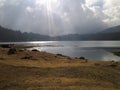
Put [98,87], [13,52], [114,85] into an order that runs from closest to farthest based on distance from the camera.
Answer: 1. [98,87]
2. [114,85]
3. [13,52]

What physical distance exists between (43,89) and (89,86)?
4722 mm

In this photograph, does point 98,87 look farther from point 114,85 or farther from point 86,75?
point 86,75

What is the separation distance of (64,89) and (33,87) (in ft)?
9.48

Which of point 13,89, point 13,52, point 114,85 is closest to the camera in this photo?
point 13,89

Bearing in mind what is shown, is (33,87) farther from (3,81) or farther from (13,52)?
(13,52)

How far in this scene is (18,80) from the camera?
2269cm

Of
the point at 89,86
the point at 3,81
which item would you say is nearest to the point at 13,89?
the point at 3,81

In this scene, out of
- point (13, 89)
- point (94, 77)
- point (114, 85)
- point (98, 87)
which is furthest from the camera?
point (94, 77)

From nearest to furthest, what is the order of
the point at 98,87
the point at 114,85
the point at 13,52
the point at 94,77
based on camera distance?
1. the point at 98,87
2. the point at 114,85
3. the point at 94,77
4. the point at 13,52

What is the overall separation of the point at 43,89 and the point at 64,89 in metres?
1.88

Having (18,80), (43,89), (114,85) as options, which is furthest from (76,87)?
(18,80)

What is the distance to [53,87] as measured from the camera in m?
20.1

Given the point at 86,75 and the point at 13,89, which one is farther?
the point at 86,75

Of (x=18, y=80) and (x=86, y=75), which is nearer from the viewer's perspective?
(x=18, y=80)
